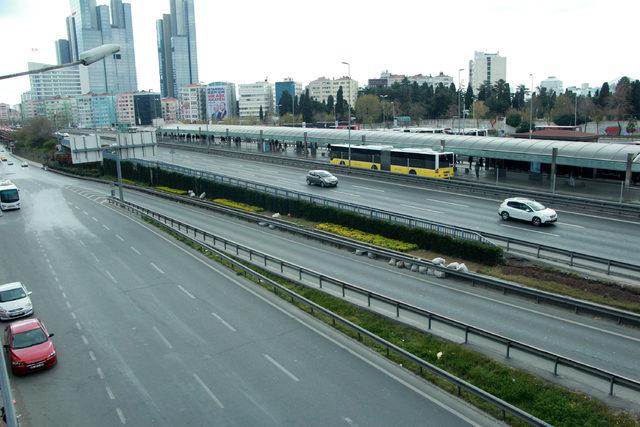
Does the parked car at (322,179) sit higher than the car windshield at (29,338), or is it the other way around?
the parked car at (322,179)

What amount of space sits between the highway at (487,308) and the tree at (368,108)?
8717cm

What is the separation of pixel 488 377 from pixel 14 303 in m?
17.8

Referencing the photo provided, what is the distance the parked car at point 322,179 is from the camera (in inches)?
1886

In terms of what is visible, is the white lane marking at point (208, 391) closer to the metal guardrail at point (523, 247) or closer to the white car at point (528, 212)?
the metal guardrail at point (523, 247)

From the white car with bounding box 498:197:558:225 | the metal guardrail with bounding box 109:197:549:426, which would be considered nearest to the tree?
the white car with bounding box 498:197:558:225

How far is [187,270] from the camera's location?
27.3 metres

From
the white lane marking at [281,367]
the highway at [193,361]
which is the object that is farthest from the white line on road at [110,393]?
the white lane marking at [281,367]

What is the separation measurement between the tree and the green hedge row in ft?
211

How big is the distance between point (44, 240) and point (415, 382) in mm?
29653

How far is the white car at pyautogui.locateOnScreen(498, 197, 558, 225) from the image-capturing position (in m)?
30.9

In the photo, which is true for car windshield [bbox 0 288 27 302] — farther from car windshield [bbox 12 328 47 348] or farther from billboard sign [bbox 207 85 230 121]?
billboard sign [bbox 207 85 230 121]

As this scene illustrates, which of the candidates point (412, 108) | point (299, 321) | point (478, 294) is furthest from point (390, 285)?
point (412, 108)

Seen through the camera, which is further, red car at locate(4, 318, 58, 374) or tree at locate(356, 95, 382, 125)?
tree at locate(356, 95, 382, 125)

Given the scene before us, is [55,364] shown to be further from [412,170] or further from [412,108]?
[412,108]
